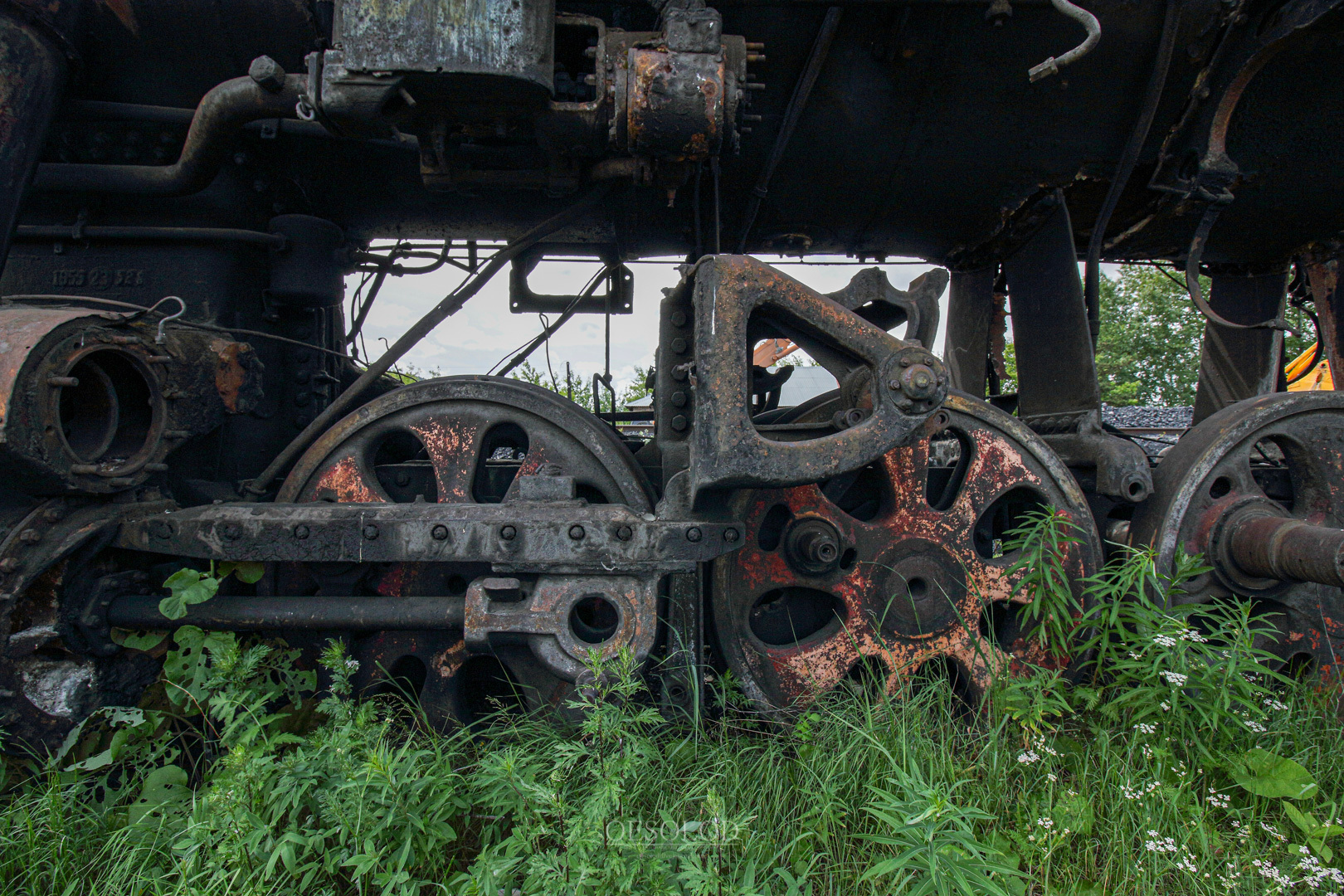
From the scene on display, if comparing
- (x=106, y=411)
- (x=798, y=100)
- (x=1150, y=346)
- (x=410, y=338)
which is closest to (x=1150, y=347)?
(x=1150, y=346)

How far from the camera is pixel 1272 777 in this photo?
1.74 metres

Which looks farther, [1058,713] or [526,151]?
[526,151]

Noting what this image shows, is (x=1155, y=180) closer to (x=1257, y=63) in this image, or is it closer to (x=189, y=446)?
(x=1257, y=63)

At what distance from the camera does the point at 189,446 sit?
7.44ft

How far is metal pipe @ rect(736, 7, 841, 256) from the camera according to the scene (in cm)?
214

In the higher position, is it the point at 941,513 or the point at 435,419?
the point at 435,419

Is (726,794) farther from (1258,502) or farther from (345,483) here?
(1258,502)

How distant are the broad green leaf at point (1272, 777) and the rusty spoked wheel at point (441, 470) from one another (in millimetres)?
1714

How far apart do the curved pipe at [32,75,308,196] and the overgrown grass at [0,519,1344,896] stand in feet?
4.69

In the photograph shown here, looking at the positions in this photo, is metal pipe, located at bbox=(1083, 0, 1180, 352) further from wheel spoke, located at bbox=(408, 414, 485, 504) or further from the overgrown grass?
wheel spoke, located at bbox=(408, 414, 485, 504)

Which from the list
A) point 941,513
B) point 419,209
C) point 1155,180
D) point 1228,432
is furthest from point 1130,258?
point 419,209

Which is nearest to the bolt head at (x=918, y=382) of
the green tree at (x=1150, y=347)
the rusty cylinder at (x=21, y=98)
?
the rusty cylinder at (x=21, y=98)

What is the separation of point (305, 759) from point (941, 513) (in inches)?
75.5

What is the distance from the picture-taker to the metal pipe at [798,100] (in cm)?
214
